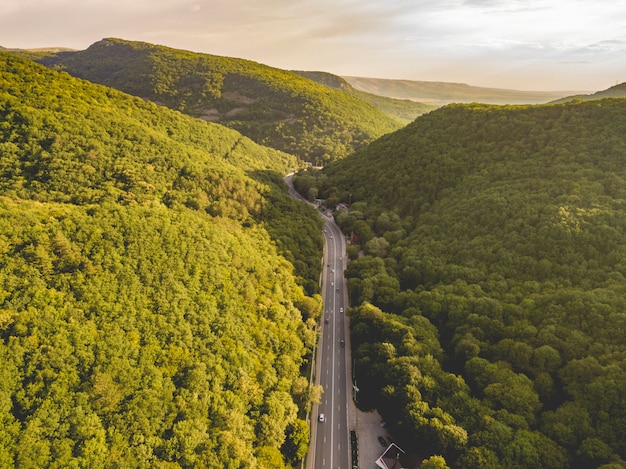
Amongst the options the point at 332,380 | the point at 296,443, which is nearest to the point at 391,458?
the point at 296,443

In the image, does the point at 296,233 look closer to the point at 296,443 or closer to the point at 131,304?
the point at 131,304

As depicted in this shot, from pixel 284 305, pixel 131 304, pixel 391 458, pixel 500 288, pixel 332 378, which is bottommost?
pixel 391 458

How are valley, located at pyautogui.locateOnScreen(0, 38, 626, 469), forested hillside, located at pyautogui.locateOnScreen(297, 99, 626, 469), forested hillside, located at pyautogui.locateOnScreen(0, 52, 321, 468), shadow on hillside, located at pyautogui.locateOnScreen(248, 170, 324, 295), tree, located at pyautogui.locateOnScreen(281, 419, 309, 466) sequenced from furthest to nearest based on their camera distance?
shadow on hillside, located at pyautogui.locateOnScreen(248, 170, 324, 295) < tree, located at pyautogui.locateOnScreen(281, 419, 309, 466) < forested hillside, located at pyautogui.locateOnScreen(297, 99, 626, 469) < valley, located at pyautogui.locateOnScreen(0, 38, 626, 469) < forested hillside, located at pyautogui.locateOnScreen(0, 52, 321, 468)

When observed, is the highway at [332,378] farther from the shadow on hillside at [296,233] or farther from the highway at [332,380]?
the shadow on hillside at [296,233]

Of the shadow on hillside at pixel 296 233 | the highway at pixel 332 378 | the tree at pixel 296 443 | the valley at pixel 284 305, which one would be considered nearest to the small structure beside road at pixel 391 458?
the valley at pixel 284 305

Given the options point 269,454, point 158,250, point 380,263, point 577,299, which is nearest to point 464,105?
point 380,263

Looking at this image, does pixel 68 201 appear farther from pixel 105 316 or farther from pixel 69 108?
pixel 69 108

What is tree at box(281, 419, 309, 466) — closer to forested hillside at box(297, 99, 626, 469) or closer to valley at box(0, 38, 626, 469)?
valley at box(0, 38, 626, 469)

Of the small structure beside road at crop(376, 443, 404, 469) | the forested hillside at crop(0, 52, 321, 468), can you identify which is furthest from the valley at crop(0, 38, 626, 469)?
the small structure beside road at crop(376, 443, 404, 469)
